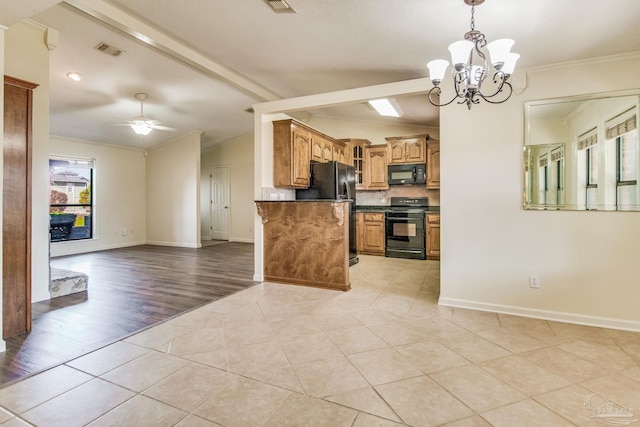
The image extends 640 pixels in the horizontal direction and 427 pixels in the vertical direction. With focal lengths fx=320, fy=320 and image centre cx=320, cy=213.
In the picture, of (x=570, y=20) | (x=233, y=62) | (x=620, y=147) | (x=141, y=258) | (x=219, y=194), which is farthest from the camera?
(x=219, y=194)

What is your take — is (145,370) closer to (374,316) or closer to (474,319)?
(374,316)

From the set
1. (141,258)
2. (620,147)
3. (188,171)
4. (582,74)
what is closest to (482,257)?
(620,147)

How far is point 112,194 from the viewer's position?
741 centimetres

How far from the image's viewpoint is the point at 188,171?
7625mm

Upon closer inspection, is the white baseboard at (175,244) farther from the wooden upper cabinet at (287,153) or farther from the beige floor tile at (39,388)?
the beige floor tile at (39,388)

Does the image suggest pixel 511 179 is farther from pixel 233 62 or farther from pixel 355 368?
pixel 233 62

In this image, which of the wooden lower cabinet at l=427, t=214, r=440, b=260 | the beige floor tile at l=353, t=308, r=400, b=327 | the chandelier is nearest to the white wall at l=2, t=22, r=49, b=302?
the beige floor tile at l=353, t=308, r=400, b=327

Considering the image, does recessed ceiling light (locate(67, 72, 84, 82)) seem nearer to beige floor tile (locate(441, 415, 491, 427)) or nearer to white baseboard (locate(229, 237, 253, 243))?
white baseboard (locate(229, 237, 253, 243))

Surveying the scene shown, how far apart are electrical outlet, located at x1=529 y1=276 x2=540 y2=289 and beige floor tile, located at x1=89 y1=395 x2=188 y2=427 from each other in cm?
306

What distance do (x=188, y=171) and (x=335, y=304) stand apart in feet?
18.7

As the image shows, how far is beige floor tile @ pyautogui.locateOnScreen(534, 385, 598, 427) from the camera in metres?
1.61

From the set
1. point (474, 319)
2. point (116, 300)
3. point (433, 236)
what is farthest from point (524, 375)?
point (433, 236)

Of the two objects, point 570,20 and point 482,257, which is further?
point 482,257

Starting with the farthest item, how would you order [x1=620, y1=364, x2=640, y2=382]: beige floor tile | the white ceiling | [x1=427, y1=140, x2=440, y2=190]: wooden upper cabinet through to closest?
[x1=427, y1=140, x2=440, y2=190]: wooden upper cabinet < the white ceiling < [x1=620, y1=364, x2=640, y2=382]: beige floor tile
